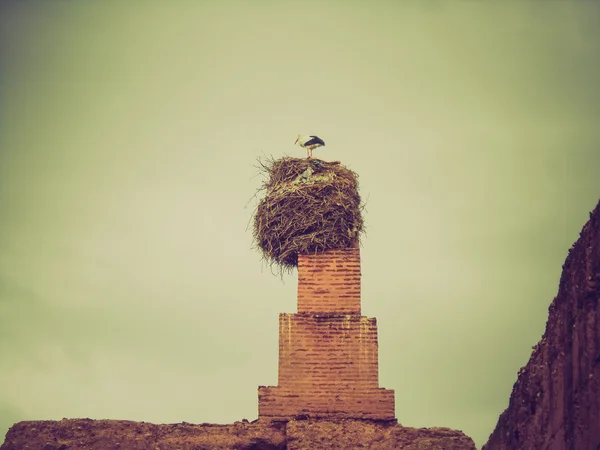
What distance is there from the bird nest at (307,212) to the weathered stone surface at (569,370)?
6.48 meters

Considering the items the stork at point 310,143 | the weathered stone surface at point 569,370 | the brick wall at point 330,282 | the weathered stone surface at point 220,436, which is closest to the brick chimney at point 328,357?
the brick wall at point 330,282

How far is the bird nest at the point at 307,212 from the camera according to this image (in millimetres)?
12539

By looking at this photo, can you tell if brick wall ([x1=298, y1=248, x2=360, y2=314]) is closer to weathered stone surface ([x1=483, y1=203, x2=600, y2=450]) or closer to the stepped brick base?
the stepped brick base

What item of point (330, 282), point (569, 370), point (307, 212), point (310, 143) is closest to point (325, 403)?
point (330, 282)

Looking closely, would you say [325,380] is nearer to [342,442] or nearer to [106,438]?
[342,442]

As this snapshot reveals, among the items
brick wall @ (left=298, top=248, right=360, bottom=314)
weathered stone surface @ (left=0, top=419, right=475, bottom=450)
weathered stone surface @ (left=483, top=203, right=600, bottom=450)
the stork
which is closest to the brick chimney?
brick wall @ (left=298, top=248, right=360, bottom=314)

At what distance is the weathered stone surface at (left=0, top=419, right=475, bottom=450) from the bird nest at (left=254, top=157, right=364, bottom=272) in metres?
2.26

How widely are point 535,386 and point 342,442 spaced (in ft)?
18.3

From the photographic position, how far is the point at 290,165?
43.3ft

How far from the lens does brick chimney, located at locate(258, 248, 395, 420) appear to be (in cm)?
1164

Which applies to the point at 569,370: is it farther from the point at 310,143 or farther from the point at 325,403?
the point at 310,143

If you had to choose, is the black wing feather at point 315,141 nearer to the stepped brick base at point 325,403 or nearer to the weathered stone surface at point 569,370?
the stepped brick base at point 325,403

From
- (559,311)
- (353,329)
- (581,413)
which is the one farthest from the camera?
(353,329)

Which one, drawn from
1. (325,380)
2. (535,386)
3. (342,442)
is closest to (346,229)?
(325,380)
